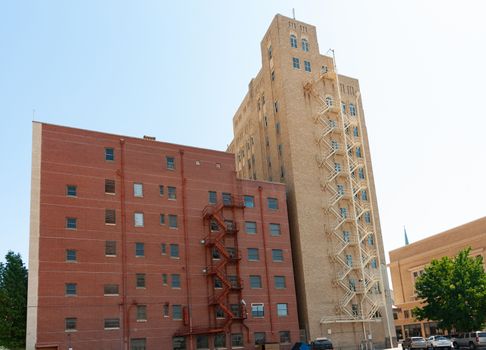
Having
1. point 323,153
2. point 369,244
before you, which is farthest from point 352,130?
point 369,244

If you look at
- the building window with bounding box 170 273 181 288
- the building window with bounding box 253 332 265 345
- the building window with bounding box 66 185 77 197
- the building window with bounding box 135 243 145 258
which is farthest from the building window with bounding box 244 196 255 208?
the building window with bounding box 66 185 77 197

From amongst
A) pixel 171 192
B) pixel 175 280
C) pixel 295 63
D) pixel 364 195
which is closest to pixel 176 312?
pixel 175 280

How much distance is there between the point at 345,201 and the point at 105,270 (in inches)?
1376

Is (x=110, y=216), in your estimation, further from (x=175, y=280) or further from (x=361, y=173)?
(x=361, y=173)

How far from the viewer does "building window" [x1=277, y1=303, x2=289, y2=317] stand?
213 feet

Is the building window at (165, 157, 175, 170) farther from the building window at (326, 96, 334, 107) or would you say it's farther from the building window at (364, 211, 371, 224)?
the building window at (364, 211, 371, 224)

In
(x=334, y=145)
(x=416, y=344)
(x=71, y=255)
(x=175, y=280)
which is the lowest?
(x=416, y=344)

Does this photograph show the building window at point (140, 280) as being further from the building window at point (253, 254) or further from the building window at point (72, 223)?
the building window at point (253, 254)

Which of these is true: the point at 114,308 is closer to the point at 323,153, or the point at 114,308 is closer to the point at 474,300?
the point at 323,153

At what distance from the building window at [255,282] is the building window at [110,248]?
675 inches

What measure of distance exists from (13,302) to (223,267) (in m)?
27.0

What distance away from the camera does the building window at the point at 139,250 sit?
2292 inches

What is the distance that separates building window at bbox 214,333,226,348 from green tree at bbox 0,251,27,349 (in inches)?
930

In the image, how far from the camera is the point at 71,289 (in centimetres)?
5359
